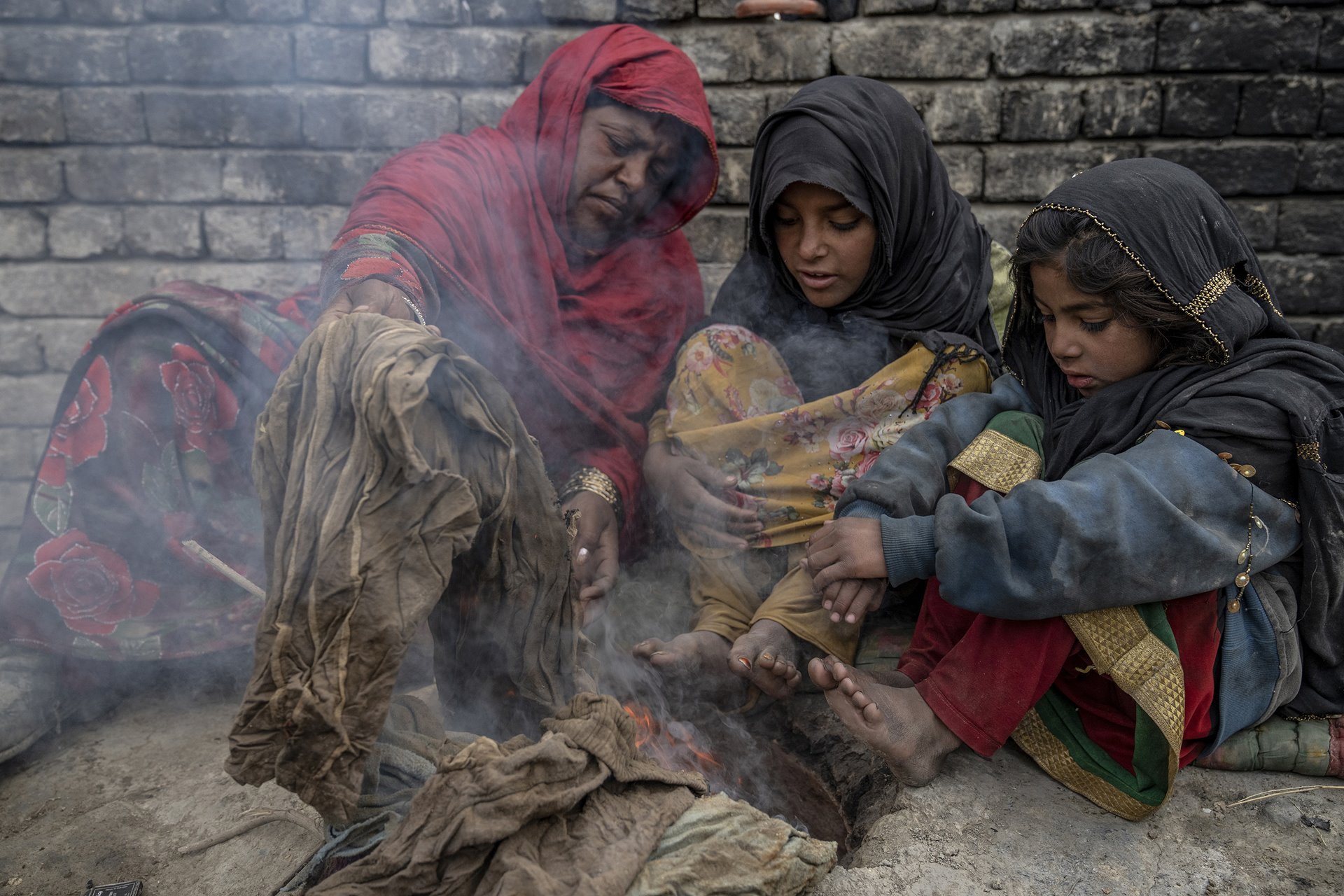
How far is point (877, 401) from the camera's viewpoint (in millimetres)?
2801

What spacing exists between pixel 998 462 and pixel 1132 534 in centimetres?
48

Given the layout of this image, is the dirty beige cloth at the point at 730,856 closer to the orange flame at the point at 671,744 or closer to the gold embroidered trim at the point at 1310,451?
the orange flame at the point at 671,744

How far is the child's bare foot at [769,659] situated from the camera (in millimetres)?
2439

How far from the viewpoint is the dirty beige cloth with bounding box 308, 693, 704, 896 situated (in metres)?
1.58

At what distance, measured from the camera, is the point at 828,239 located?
112 inches

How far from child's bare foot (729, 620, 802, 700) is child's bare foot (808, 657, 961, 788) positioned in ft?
0.64

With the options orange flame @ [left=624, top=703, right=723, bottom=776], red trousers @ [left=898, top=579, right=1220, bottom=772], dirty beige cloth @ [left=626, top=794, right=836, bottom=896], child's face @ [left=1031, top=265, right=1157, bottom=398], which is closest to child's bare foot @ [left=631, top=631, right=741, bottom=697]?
orange flame @ [left=624, top=703, right=723, bottom=776]

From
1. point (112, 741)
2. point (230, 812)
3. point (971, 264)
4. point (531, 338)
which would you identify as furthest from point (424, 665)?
point (971, 264)

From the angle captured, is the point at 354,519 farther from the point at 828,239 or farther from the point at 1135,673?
the point at 828,239

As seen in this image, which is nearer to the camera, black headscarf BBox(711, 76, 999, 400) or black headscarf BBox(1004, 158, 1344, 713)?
black headscarf BBox(1004, 158, 1344, 713)

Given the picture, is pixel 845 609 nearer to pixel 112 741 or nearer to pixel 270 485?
pixel 270 485

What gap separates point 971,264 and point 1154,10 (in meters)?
1.93

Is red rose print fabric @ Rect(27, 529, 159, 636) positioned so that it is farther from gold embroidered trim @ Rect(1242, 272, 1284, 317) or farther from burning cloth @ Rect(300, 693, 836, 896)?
gold embroidered trim @ Rect(1242, 272, 1284, 317)

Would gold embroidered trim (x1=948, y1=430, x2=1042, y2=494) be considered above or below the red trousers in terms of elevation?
above
